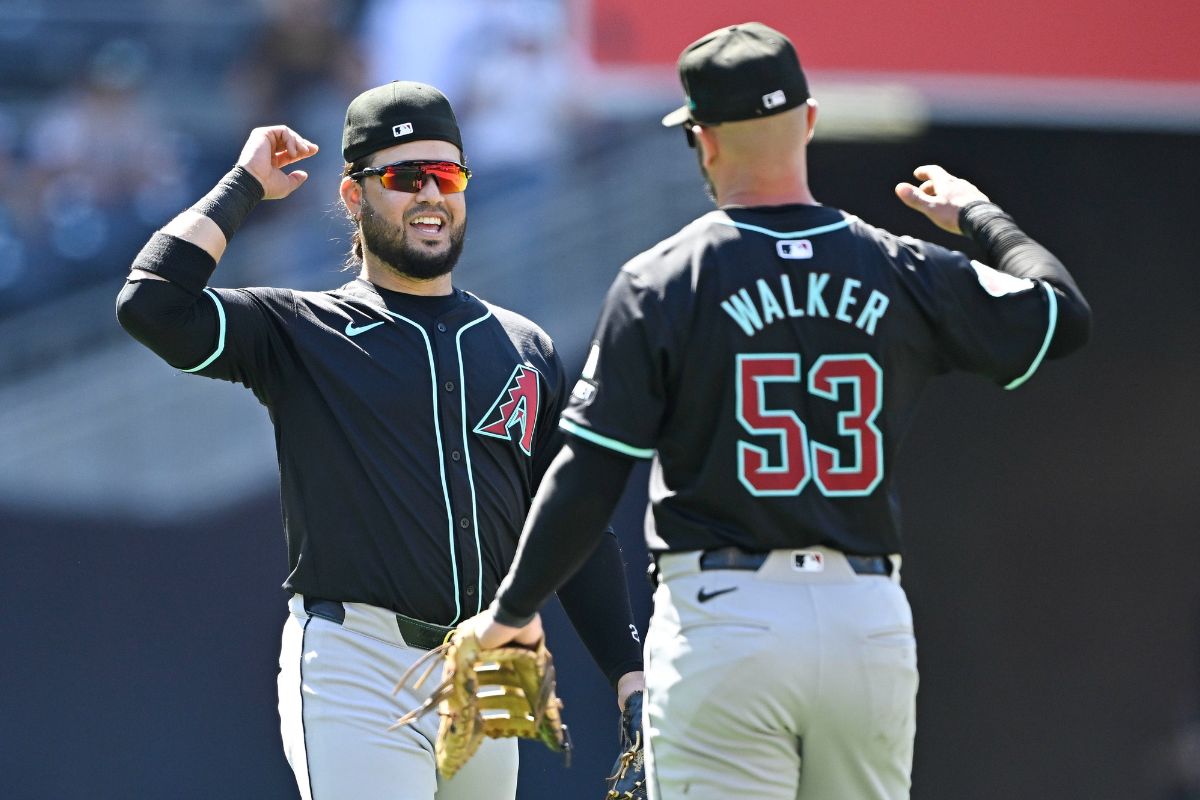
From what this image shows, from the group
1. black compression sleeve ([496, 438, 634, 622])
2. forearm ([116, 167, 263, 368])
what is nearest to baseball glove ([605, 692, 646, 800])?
black compression sleeve ([496, 438, 634, 622])

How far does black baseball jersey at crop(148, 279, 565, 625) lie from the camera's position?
2994 millimetres

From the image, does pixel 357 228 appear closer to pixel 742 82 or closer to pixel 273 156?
pixel 273 156

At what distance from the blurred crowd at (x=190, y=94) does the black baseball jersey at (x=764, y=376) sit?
2.25m

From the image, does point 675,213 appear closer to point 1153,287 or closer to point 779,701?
point 1153,287

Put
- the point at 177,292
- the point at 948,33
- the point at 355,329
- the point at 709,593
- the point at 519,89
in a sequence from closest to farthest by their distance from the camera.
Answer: the point at 709,593 < the point at 177,292 < the point at 355,329 < the point at 519,89 < the point at 948,33

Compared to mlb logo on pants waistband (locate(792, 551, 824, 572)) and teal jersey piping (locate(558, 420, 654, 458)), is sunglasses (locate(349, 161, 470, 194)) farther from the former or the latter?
mlb logo on pants waistband (locate(792, 551, 824, 572))

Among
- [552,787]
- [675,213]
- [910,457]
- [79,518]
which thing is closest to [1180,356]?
[910,457]

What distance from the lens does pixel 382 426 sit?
3062 millimetres

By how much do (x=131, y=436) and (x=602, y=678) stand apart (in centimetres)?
156

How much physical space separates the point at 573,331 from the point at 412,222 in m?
1.38

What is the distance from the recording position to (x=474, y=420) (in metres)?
3.13

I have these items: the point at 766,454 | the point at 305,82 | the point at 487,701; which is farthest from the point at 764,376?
the point at 305,82

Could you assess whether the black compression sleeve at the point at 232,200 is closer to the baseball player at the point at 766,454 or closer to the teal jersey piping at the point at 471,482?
the teal jersey piping at the point at 471,482

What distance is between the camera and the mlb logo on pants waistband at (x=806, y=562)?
2270 mm
